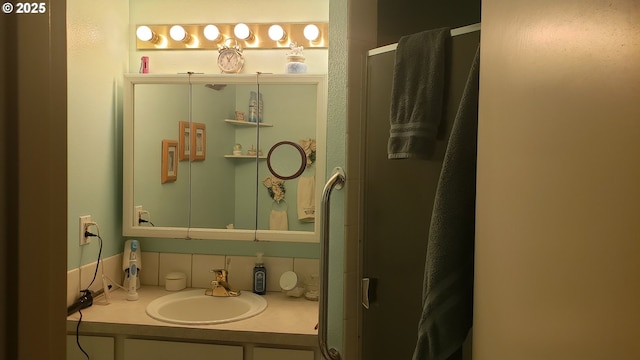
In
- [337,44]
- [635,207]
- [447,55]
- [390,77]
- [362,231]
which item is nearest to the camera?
[635,207]

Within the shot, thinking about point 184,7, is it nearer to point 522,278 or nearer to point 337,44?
point 337,44

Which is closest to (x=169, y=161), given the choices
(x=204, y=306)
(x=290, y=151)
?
(x=290, y=151)

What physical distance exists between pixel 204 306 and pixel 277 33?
1.26 meters

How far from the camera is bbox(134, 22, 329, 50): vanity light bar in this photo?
1944 mm

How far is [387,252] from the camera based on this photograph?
125 cm

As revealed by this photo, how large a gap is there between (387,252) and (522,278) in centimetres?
81

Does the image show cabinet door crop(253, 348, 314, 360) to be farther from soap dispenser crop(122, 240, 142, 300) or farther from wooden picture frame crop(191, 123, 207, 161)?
wooden picture frame crop(191, 123, 207, 161)

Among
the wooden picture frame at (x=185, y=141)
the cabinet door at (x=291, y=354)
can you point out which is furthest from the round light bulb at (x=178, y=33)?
the cabinet door at (x=291, y=354)

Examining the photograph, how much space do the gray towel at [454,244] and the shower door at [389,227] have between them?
328 mm

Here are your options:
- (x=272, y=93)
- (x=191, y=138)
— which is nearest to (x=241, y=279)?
(x=191, y=138)

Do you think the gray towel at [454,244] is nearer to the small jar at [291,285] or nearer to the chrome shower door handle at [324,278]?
the chrome shower door handle at [324,278]

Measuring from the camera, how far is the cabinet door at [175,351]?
1.54 m

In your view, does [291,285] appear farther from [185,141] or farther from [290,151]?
[185,141]

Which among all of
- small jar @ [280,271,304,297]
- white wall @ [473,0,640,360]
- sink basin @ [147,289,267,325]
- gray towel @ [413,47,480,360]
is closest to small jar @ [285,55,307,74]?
small jar @ [280,271,304,297]
